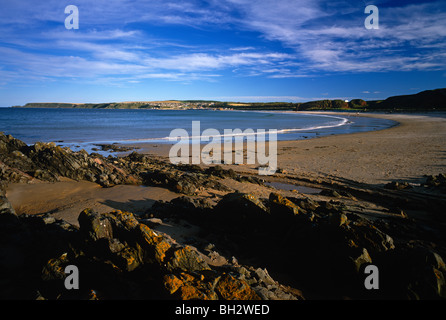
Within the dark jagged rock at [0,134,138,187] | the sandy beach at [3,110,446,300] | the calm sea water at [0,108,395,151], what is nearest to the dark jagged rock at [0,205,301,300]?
the sandy beach at [3,110,446,300]

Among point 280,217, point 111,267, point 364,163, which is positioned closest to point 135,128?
point 364,163

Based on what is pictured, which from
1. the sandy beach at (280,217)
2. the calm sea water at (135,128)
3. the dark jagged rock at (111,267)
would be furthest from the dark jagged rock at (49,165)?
the calm sea water at (135,128)

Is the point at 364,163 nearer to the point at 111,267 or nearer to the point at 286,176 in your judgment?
the point at 286,176

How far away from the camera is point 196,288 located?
319 cm

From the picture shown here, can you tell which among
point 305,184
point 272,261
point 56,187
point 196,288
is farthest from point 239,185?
point 196,288

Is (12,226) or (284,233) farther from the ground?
(12,226)

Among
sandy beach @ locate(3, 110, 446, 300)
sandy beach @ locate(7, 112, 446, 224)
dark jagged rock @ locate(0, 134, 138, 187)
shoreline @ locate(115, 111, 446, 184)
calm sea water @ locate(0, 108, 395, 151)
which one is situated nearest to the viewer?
sandy beach @ locate(3, 110, 446, 300)

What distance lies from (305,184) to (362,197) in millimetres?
2443

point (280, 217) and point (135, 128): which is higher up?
point (135, 128)

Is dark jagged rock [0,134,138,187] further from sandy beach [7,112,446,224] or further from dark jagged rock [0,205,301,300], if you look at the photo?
dark jagged rock [0,205,301,300]

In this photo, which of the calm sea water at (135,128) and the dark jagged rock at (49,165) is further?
the calm sea water at (135,128)

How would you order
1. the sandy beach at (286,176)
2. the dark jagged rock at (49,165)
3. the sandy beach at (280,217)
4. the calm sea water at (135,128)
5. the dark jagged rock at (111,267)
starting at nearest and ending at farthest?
the dark jagged rock at (111,267), the sandy beach at (280,217), the sandy beach at (286,176), the dark jagged rock at (49,165), the calm sea water at (135,128)

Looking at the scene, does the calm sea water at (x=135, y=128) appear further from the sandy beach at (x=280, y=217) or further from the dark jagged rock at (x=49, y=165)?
the sandy beach at (x=280, y=217)

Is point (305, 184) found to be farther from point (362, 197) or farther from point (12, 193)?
point (12, 193)
